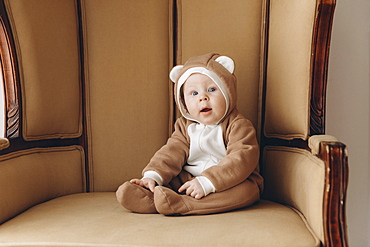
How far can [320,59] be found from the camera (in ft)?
3.75

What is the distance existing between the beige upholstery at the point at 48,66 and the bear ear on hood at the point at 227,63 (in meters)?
0.56

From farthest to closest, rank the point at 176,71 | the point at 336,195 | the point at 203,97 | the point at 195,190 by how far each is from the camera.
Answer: the point at 176,71
the point at 203,97
the point at 195,190
the point at 336,195

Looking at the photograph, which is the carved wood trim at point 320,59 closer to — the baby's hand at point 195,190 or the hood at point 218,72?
the hood at point 218,72

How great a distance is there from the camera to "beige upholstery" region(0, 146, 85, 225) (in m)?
1.13

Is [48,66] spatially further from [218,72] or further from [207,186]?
[207,186]

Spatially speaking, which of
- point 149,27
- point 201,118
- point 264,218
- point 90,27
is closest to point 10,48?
point 90,27

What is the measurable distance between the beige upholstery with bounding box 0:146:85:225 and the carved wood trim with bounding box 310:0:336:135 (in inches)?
32.8

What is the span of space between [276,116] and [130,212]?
0.57 m

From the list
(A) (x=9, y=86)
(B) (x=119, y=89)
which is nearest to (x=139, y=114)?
(B) (x=119, y=89)

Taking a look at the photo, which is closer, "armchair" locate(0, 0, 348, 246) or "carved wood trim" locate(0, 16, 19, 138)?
"armchair" locate(0, 0, 348, 246)

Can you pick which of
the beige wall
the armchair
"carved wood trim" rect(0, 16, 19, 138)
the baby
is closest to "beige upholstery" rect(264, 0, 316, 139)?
the armchair

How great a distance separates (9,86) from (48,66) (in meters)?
0.16

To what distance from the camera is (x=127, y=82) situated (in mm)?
1521

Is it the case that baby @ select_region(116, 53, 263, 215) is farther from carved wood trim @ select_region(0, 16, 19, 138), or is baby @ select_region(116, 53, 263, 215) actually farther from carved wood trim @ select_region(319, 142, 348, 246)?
carved wood trim @ select_region(0, 16, 19, 138)
